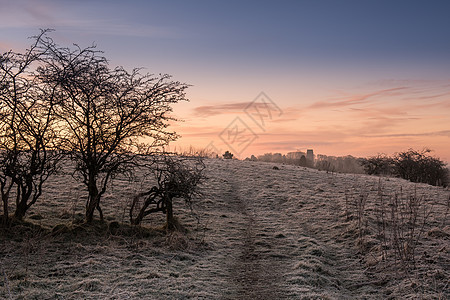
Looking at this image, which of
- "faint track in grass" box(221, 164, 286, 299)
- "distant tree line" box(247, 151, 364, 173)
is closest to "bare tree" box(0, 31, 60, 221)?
"faint track in grass" box(221, 164, 286, 299)

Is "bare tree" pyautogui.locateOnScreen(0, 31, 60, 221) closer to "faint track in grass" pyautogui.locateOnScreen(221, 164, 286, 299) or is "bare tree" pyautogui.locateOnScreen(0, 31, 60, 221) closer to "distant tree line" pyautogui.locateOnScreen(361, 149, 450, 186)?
"faint track in grass" pyautogui.locateOnScreen(221, 164, 286, 299)

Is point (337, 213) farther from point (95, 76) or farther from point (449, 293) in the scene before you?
point (95, 76)

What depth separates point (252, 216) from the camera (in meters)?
15.4

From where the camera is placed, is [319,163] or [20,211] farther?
[319,163]

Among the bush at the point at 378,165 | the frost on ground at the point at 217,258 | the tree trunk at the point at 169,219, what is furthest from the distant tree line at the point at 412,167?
the tree trunk at the point at 169,219

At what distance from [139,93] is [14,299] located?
712 cm

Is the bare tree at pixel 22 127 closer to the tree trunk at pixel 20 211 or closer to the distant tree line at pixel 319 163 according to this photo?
the tree trunk at pixel 20 211

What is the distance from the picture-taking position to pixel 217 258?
9727mm

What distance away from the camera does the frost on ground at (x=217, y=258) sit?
24.1 feet

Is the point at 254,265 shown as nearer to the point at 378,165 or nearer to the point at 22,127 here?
the point at 22,127

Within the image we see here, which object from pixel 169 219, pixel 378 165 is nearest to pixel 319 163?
pixel 378 165

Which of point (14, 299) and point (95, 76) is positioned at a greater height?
point (95, 76)

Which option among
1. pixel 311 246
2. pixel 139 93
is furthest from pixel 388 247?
pixel 139 93

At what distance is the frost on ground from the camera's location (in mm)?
7344
